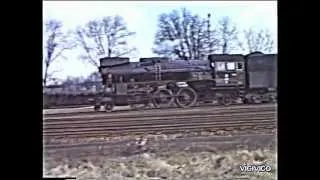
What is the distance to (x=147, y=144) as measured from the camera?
4188 millimetres

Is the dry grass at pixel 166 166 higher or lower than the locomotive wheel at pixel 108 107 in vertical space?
lower

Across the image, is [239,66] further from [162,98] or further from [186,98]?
[162,98]

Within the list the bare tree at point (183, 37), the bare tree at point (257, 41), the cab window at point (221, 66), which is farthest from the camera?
the bare tree at point (183, 37)

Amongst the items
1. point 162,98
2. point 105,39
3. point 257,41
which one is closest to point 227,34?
point 257,41

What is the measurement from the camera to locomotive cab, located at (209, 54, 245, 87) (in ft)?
13.4

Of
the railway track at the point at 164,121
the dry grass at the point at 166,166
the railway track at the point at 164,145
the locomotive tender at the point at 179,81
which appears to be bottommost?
the dry grass at the point at 166,166

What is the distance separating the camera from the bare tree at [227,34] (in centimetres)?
419

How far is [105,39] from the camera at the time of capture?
13.8ft

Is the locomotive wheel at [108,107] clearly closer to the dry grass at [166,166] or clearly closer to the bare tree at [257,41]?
the dry grass at [166,166]

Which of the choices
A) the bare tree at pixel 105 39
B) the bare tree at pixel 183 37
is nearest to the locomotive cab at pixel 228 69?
the bare tree at pixel 183 37

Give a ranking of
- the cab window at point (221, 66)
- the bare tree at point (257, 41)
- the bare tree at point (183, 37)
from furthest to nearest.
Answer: the bare tree at point (183, 37) → the cab window at point (221, 66) → the bare tree at point (257, 41)
